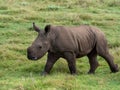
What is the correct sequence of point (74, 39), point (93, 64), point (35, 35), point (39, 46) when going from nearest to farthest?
point (39, 46), point (74, 39), point (93, 64), point (35, 35)

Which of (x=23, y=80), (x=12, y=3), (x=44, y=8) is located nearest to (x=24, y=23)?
(x=44, y=8)

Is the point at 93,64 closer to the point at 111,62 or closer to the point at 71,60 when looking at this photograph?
the point at 111,62

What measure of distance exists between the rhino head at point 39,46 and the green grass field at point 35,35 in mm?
428

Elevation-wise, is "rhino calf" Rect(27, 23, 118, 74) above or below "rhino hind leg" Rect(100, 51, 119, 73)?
above

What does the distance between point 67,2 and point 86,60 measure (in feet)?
32.6

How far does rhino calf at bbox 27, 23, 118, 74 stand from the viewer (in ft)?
29.4

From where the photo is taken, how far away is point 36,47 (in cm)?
885

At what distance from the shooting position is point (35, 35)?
1362 cm

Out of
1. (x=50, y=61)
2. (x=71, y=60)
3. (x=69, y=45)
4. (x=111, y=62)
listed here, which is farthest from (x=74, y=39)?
(x=111, y=62)

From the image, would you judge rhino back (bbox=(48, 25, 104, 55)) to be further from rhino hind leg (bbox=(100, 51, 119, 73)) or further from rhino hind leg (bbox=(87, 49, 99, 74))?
rhino hind leg (bbox=(100, 51, 119, 73))

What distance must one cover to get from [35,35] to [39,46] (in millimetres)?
4764

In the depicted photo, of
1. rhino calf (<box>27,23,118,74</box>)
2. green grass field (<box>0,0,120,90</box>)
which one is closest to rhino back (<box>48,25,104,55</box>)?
rhino calf (<box>27,23,118,74</box>)

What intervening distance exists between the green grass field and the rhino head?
43 centimetres

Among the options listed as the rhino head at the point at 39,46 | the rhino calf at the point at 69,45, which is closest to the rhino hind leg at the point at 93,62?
the rhino calf at the point at 69,45
